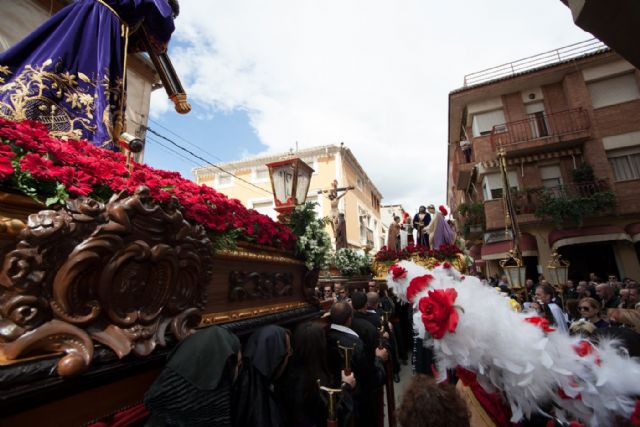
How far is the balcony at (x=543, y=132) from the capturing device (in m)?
A: 14.2

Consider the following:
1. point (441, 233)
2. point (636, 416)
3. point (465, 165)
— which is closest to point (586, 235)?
point (465, 165)

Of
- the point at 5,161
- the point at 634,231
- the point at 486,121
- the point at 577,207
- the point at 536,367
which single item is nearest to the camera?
the point at 5,161

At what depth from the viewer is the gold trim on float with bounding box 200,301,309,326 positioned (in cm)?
214

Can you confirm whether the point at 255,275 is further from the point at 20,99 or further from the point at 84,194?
the point at 20,99

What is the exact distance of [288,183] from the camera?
3.86 meters

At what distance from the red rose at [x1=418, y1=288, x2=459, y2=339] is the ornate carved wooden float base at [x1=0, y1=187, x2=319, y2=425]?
1.37 meters

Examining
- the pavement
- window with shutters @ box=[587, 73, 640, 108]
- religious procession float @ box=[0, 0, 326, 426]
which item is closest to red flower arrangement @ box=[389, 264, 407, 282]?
the pavement

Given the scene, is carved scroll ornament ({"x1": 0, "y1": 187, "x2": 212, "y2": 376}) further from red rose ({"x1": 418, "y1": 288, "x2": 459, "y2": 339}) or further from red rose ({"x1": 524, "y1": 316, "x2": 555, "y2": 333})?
red rose ({"x1": 524, "y1": 316, "x2": 555, "y2": 333})

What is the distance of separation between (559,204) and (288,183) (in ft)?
45.8

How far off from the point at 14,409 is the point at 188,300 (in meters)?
0.83

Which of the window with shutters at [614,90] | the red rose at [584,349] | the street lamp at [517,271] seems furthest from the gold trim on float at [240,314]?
the window with shutters at [614,90]

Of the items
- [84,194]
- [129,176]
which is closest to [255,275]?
[129,176]

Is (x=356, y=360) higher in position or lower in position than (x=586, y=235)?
lower

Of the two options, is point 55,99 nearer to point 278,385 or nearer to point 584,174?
point 278,385
